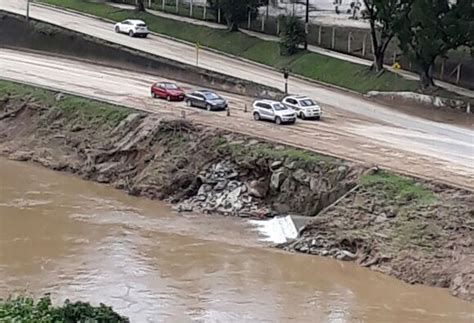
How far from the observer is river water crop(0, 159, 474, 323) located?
36.2 metres

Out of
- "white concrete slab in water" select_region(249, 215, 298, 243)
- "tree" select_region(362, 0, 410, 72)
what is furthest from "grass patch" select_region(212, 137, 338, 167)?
"tree" select_region(362, 0, 410, 72)

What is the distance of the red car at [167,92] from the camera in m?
63.0

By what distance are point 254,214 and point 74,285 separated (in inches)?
531

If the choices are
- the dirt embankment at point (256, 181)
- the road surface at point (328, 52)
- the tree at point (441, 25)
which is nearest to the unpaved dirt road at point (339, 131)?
the dirt embankment at point (256, 181)

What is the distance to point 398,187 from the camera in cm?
4556

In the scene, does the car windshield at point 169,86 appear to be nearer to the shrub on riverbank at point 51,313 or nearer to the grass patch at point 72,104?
the grass patch at point 72,104

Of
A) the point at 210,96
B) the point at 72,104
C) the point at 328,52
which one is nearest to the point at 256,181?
the point at 210,96

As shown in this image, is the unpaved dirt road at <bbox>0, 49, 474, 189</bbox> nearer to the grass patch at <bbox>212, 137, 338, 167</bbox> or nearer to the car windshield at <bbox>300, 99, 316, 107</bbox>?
the grass patch at <bbox>212, 137, 338, 167</bbox>

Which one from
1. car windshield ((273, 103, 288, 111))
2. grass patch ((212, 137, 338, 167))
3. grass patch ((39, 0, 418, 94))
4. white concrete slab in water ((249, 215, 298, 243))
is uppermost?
grass patch ((39, 0, 418, 94))

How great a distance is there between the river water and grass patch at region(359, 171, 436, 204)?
4.99m

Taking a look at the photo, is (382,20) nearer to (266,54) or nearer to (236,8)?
(266,54)

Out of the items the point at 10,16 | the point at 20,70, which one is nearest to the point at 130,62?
the point at 20,70

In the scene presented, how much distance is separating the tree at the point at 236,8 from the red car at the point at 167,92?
14.4 meters

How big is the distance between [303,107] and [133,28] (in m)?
26.6
